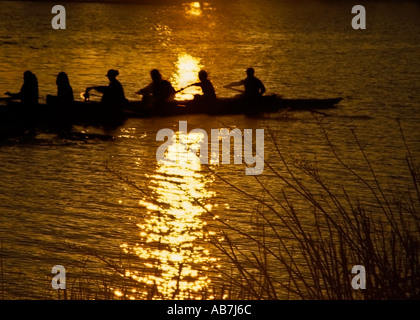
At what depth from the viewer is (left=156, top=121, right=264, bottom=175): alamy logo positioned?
16.8 m

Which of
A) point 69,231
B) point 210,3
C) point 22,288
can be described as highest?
point 210,3

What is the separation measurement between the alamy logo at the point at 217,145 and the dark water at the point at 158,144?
0.24 metres

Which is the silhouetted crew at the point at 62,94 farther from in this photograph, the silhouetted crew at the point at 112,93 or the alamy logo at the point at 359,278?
the alamy logo at the point at 359,278

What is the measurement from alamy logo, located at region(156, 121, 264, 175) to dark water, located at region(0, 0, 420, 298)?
9.5 inches

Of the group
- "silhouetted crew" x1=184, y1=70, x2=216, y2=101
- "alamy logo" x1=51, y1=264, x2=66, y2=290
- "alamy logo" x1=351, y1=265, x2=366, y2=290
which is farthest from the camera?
"silhouetted crew" x1=184, y1=70, x2=216, y2=101

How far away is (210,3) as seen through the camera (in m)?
95.8

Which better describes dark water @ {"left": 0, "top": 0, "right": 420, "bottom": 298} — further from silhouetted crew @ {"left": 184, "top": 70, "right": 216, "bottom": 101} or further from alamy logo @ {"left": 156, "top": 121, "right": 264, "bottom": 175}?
silhouetted crew @ {"left": 184, "top": 70, "right": 216, "bottom": 101}

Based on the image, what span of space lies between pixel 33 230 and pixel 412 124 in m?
12.8

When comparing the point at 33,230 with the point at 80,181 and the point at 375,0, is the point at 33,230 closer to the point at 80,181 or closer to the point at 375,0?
the point at 80,181

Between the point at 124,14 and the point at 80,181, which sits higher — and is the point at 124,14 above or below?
above

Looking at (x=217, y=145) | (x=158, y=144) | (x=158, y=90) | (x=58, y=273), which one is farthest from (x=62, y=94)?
(x=58, y=273)

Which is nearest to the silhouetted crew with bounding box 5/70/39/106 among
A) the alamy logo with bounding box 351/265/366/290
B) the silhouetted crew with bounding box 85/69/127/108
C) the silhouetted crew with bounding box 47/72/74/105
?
the silhouetted crew with bounding box 47/72/74/105

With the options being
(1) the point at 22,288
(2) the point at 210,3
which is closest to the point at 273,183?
(1) the point at 22,288
